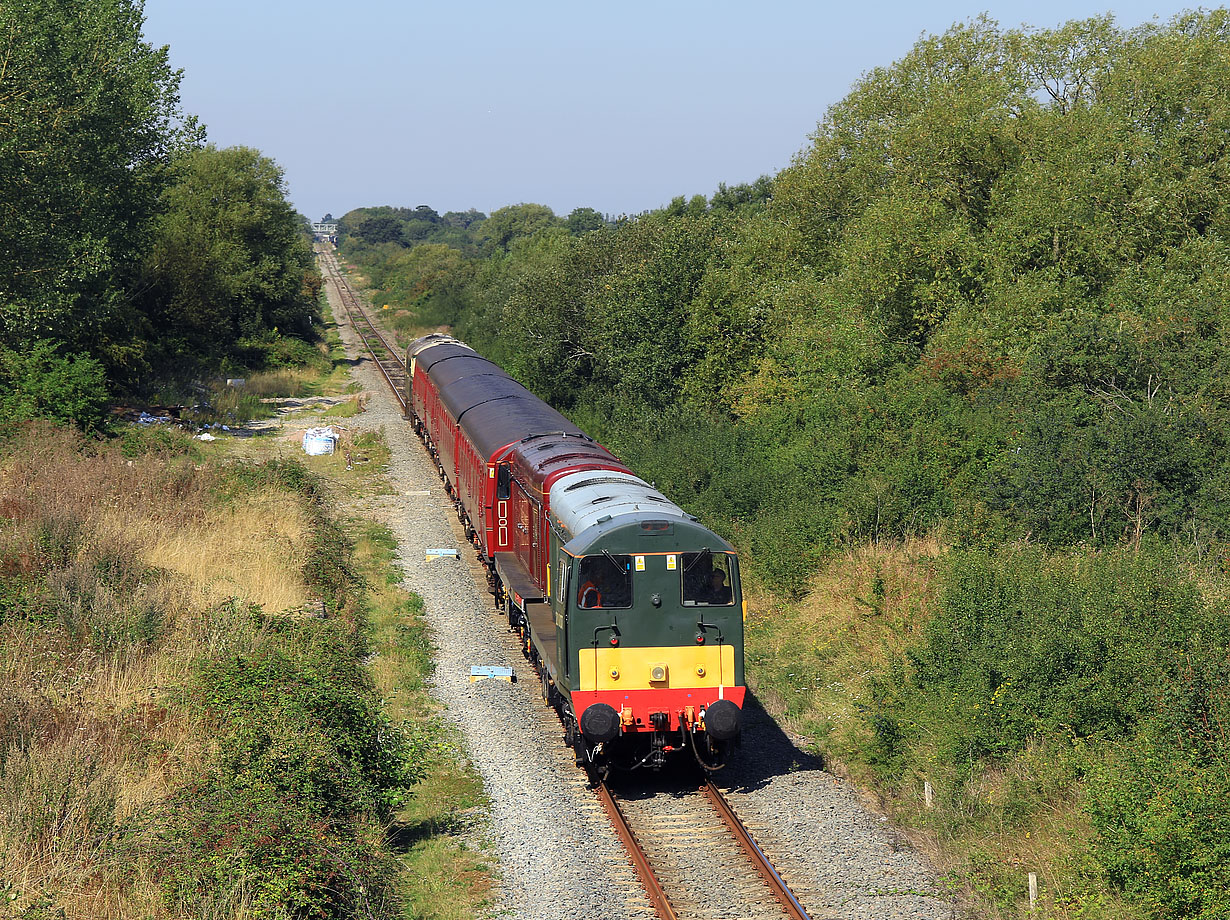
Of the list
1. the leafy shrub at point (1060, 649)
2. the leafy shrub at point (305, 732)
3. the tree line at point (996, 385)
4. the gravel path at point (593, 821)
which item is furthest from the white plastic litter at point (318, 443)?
the leafy shrub at point (1060, 649)

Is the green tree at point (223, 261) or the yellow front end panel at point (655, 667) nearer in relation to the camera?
the yellow front end panel at point (655, 667)

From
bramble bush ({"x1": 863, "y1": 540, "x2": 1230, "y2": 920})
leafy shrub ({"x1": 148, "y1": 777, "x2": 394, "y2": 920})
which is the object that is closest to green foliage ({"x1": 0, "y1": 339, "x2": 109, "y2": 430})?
leafy shrub ({"x1": 148, "y1": 777, "x2": 394, "y2": 920})

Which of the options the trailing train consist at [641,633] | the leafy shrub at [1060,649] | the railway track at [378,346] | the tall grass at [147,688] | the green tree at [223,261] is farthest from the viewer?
the railway track at [378,346]

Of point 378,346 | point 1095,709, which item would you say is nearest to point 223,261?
point 378,346

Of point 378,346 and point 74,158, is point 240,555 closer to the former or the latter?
point 74,158

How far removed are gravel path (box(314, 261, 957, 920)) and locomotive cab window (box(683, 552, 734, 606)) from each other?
101 inches

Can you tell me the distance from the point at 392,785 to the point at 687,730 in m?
3.71

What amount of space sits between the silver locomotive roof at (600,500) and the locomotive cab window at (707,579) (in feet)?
2.07

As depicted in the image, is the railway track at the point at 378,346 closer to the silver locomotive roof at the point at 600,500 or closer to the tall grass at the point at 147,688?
the tall grass at the point at 147,688

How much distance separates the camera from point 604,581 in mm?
13523

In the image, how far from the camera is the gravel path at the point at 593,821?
11133 mm

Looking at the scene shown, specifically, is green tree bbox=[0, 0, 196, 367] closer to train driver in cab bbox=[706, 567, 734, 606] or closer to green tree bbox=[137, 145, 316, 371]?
green tree bbox=[137, 145, 316, 371]

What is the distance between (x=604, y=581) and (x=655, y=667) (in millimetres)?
1252

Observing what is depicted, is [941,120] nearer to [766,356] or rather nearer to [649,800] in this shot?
[766,356]
